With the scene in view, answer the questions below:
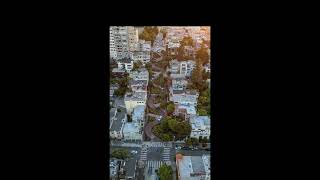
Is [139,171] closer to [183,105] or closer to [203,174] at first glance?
[203,174]

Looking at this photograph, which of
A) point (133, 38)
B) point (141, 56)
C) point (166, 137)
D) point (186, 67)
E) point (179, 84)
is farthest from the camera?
point (179, 84)

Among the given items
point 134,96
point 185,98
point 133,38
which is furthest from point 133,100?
point 133,38

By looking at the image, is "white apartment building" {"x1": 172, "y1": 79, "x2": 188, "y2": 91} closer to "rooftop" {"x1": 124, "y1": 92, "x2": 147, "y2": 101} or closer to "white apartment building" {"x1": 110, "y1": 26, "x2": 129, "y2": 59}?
"rooftop" {"x1": 124, "y1": 92, "x2": 147, "y2": 101}

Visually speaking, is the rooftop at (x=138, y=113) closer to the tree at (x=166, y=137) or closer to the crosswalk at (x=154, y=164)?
the tree at (x=166, y=137)

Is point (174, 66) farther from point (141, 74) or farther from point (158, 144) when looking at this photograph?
point (158, 144)
